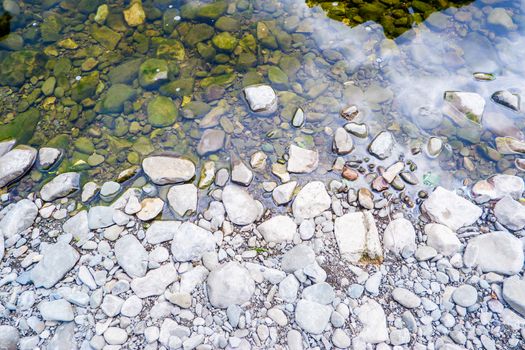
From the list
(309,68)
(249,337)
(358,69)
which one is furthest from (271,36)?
(249,337)

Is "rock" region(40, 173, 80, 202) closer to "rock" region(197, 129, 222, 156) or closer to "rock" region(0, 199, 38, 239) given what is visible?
"rock" region(0, 199, 38, 239)

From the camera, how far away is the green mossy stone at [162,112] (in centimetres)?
324

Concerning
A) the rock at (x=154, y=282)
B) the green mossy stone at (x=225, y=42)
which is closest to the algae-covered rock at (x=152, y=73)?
the green mossy stone at (x=225, y=42)

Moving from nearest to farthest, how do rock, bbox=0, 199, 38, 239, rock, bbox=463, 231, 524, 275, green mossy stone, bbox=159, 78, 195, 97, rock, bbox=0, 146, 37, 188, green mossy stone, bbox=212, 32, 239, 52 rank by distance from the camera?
rock, bbox=463, 231, 524, 275
rock, bbox=0, 199, 38, 239
rock, bbox=0, 146, 37, 188
green mossy stone, bbox=159, 78, 195, 97
green mossy stone, bbox=212, 32, 239, 52

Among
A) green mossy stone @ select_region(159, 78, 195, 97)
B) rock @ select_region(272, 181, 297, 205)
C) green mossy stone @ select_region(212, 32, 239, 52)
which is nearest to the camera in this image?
rock @ select_region(272, 181, 297, 205)

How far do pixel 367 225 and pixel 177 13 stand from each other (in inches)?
115

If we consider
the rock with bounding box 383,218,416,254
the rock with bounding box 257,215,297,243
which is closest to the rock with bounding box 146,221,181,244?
the rock with bounding box 257,215,297,243

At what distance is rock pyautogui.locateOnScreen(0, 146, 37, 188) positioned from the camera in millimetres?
2930

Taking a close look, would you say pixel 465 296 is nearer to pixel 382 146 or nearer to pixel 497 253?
pixel 497 253

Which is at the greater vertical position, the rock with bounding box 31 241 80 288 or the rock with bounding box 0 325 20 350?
the rock with bounding box 31 241 80 288

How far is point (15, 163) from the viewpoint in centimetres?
298

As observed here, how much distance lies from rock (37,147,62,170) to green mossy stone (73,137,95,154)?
152mm

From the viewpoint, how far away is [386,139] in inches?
121

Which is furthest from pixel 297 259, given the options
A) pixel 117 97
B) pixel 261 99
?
pixel 117 97
